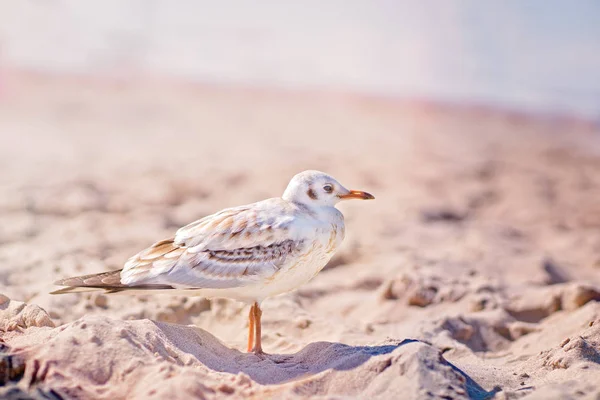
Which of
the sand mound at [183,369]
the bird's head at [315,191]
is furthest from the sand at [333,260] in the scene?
the bird's head at [315,191]

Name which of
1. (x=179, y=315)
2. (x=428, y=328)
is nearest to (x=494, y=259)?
(x=428, y=328)

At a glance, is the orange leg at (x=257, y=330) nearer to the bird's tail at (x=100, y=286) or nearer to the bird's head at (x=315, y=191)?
the bird's tail at (x=100, y=286)

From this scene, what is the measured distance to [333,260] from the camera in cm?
696

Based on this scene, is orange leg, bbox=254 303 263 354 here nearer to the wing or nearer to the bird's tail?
the wing

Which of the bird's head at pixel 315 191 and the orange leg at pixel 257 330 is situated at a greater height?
the bird's head at pixel 315 191

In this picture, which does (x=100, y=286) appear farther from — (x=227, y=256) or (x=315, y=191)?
(x=315, y=191)

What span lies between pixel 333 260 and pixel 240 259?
114 inches

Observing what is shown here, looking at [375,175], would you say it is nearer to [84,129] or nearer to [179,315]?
[179,315]

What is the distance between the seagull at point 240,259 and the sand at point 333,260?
256 millimetres

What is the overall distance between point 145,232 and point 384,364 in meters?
4.15

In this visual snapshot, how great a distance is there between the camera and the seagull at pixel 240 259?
13.5 ft

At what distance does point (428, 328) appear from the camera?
5.05m

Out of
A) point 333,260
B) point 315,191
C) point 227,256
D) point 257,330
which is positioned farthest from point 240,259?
point 333,260

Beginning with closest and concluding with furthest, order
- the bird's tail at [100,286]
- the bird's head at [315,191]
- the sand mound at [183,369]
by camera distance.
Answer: the sand mound at [183,369], the bird's tail at [100,286], the bird's head at [315,191]
